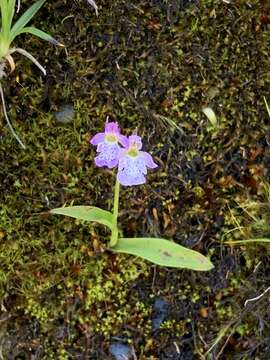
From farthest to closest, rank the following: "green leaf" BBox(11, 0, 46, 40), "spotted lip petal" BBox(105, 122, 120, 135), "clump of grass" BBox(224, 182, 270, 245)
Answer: "clump of grass" BBox(224, 182, 270, 245)
"green leaf" BBox(11, 0, 46, 40)
"spotted lip petal" BBox(105, 122, 120, 135)

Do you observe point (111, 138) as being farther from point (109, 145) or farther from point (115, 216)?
point (115, 216)

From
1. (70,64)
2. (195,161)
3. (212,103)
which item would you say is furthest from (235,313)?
(70,64)

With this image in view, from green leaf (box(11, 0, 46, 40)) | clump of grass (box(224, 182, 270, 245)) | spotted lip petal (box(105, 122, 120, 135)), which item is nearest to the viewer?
spotted lip petal (box(105, 122, 120, 135))

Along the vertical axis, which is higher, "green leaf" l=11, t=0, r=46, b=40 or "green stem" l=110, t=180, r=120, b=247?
"green leaf" l=11, t=0, r=46, b=40

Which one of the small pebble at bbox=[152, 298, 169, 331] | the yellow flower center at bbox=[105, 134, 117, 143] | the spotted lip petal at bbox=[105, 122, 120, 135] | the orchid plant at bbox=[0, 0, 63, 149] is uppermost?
the orchid plant at bbox=[0, 0, 63, 149]

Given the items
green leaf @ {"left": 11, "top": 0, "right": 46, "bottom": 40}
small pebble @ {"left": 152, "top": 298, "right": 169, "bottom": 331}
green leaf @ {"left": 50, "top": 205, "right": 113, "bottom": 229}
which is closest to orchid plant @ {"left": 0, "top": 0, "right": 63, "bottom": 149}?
green leaf @ {"left": 11, "top": 0, "right": 46, "bottom": 40}

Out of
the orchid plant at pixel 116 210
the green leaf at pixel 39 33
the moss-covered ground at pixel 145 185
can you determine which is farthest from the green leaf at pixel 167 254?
the green leaf at pixel 39 33

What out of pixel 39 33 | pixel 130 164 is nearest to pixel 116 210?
pixel 130 164

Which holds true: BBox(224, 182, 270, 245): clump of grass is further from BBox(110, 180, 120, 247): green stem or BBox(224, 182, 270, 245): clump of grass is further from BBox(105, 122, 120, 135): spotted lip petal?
BBox(105, 122, 120, 135): spotted lip petal
